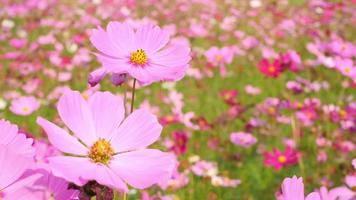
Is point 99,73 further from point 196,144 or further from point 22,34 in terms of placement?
point 22,34

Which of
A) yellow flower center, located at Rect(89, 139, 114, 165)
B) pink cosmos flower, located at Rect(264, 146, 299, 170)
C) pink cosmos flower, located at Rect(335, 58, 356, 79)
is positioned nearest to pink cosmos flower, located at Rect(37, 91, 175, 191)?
yellow flower center, located at Rect(89, 139, 114, 165)

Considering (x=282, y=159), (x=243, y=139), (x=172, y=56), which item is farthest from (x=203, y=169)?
(x=172, y=56)

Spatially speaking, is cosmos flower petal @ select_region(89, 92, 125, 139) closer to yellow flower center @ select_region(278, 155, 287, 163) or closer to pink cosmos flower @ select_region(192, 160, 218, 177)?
pink cosmos flower @ select_region(192, 160, 218, 177)

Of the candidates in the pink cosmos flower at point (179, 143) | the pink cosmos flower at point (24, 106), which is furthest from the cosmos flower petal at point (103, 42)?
the pink cosmos flower at point (24, 106)

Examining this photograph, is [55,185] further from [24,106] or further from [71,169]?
[24,106]

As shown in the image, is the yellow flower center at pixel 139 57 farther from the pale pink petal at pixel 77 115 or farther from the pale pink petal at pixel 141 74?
the pale pink petal at pixel 77 115

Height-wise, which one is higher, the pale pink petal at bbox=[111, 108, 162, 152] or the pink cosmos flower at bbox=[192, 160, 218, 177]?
the pink cosmos flower at bbox=[192, 160, 218, 177]

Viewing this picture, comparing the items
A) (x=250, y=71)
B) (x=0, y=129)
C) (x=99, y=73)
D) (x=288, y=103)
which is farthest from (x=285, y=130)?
(x=0, y=129)
